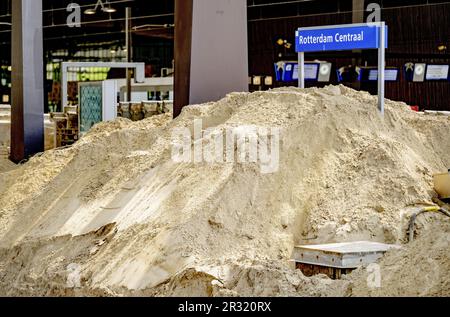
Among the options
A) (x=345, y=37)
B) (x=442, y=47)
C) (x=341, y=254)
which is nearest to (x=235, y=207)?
(x=341, y=254)

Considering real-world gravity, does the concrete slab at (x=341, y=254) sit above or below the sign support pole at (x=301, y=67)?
below

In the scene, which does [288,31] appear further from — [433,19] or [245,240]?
[245,240]

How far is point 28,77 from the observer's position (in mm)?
18000

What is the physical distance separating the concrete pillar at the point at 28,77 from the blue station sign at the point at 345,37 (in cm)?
765

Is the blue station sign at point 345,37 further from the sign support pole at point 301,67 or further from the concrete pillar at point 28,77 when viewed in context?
the concrete pillar at point 28,77

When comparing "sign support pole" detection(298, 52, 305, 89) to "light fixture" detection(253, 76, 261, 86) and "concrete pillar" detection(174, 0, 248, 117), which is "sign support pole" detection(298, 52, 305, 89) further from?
"light fixture" detection(253, 76, 261, 86)

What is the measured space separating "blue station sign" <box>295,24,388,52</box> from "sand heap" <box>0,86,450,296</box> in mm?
665

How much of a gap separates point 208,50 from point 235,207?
4.57 metres

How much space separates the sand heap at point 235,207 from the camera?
30.9 feet

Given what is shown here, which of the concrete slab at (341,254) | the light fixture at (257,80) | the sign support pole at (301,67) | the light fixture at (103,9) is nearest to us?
the concrete slab at (341,254)

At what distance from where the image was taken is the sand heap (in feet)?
30.9

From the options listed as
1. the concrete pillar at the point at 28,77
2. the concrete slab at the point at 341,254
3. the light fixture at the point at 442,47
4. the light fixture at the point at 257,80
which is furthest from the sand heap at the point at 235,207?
the light fixture at the point at 257,80

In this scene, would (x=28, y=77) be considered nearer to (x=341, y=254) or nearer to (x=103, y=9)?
(x=103, y=9)
